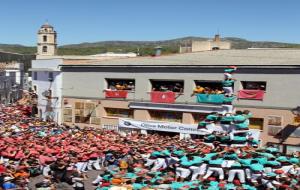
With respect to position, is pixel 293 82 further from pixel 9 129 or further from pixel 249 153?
pixel 9 129

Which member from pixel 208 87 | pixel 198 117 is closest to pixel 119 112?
pixel 198 117

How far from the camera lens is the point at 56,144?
1016 inches

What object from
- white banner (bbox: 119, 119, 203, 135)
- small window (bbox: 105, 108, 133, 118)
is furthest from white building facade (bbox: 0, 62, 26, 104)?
white banner (bbox: 119, 119, 203, 135)

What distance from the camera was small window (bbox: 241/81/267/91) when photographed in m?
34.3

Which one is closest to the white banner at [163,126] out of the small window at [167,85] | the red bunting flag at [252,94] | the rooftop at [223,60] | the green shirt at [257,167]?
the red bunting flag at [252,94]

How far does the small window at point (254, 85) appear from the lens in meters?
34.3

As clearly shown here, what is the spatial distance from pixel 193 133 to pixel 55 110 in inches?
648

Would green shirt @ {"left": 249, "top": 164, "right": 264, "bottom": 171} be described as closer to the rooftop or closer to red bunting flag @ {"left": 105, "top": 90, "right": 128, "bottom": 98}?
the rooftop

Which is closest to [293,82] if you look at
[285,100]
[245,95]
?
[285,100]

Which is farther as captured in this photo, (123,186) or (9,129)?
(9,129)

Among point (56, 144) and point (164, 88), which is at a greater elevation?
point (164, 88)

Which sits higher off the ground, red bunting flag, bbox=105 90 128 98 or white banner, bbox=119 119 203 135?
red bunting flag, bbox=105 90 128 98

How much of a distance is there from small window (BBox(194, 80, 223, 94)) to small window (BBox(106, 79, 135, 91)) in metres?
6.35

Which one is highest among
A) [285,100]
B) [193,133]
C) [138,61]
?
[138,61]
